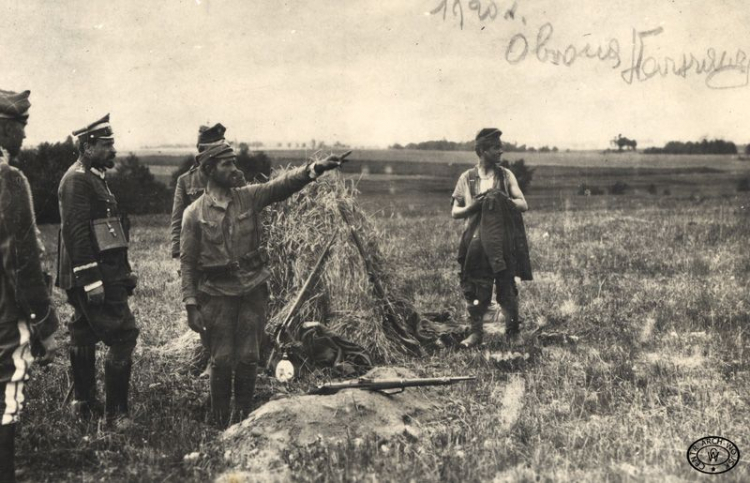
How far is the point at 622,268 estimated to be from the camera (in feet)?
34.1

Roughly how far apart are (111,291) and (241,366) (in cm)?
105

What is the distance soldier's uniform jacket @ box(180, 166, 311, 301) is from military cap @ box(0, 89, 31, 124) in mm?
1198

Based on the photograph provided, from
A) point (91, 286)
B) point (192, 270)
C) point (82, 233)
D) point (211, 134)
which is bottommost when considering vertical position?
point (91, 286)

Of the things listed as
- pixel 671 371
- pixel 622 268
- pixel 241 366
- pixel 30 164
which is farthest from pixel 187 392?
pixel 30 164

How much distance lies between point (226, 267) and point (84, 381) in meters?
1.43

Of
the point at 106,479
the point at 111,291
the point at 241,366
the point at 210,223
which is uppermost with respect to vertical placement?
the point at 210,223

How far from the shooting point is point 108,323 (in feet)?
14.8

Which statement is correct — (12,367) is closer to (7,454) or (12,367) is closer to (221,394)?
(7,454)

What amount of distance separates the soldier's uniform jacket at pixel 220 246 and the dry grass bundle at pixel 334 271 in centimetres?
172

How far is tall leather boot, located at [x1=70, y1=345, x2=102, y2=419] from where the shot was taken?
15.4ft

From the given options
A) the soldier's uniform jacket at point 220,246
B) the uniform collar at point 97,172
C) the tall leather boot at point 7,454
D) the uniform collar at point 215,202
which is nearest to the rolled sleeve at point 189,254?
the soldier's uniform jacket at point 220,246

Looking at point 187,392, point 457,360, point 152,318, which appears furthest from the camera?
point 152,318

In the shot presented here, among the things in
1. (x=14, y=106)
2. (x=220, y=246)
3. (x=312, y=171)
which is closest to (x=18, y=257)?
(x=14, y=106)

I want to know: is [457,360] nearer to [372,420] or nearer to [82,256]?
[372,420]
